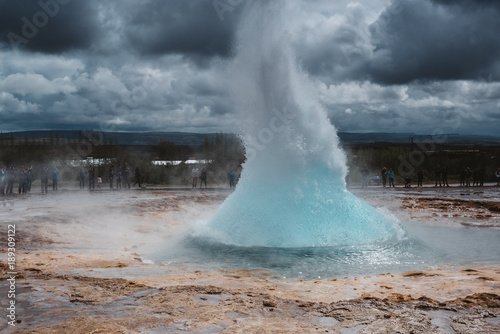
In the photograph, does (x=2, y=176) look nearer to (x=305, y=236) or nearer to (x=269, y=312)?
(x=305, y=236)

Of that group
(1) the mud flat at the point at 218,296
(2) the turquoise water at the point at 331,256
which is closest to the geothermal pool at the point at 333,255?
(2) the turquoise water at the point at 331,256

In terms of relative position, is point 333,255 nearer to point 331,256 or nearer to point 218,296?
point 331,256

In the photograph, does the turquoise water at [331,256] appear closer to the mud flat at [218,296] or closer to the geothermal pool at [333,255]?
the geothermal pool at [333,255]

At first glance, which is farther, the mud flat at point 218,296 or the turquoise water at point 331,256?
the turquoise water at point 331,256

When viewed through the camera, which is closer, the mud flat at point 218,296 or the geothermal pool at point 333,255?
the mud flat at point 218,296

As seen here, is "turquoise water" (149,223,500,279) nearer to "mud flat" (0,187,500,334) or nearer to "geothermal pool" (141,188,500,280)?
"geothermal pool" (141,188,500,280)

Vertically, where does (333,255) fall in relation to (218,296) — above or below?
below

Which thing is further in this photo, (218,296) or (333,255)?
(333,255)

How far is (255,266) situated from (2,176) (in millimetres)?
15572

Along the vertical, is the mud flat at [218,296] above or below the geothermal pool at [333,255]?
above

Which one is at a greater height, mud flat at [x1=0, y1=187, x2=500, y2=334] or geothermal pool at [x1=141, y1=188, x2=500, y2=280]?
mud flat at [x1=0, y1=187, x2=500, y2=334]

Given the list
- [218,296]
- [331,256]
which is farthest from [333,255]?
[218,296]

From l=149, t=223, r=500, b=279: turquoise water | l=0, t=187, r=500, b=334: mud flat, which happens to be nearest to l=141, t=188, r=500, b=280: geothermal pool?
l=149, t=223, r=500, b=279: turquoise water

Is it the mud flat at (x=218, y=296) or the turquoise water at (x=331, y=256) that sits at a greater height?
the mud flat at (x=218, y=296)
